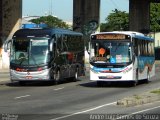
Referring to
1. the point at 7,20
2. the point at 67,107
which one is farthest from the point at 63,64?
the point at 7,20

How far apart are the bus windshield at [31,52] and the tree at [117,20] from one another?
349ft

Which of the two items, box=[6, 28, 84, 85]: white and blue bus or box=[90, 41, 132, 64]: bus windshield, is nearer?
box=[90, 41, 132, 64]: bus windshield

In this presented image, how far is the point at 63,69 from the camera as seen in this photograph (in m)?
30.8

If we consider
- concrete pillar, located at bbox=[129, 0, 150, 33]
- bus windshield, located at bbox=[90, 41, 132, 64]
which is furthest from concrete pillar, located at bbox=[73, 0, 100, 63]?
bus windshield, located at bbox=[90, 41, 132, 64]

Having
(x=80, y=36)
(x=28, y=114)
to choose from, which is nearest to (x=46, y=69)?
(x=80, y=36)

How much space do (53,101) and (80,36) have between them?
15981 millimetres

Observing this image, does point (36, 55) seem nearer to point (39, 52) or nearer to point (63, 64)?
point (39, 52)

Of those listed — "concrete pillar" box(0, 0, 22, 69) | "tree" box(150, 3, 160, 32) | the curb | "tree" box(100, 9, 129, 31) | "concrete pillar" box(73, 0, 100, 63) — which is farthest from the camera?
"tree" box(100, 9, 129, 31)

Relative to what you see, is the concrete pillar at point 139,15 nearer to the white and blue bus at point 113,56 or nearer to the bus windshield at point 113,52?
the white and blue bus at point 113,56

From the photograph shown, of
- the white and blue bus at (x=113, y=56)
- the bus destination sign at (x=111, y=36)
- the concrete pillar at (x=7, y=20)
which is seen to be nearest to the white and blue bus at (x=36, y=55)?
the white and blue bus at (x=113, y=56)

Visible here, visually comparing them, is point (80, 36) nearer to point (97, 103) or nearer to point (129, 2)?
point (97, 103)

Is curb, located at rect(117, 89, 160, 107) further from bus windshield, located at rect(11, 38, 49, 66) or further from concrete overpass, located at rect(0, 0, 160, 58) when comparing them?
concrete overpass, located at rect(0, 0, 160, 58)

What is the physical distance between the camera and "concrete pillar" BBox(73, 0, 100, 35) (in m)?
61.8

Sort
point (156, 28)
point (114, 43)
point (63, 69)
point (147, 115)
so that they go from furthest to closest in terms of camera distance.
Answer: point (156, 28), point (63, 69), point (114, 43), point (147, 115)
